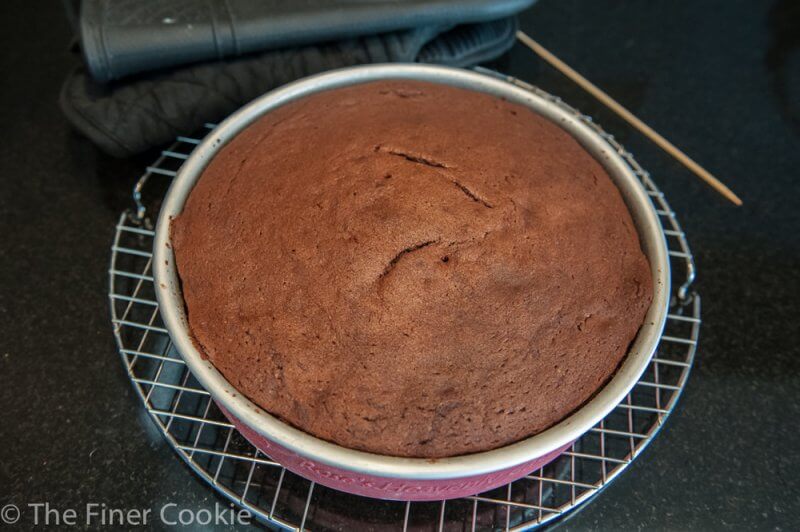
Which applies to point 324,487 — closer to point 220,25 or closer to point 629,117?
point 220,25

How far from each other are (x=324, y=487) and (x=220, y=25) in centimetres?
81

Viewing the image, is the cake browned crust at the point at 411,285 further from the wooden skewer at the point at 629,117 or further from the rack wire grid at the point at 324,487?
the wooden skewer at the point at 629,117

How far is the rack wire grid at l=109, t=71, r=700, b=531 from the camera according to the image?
3.01 feet

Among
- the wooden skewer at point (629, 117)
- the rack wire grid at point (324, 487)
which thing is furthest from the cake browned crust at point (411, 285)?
the wooden skewer at point (629, 117)

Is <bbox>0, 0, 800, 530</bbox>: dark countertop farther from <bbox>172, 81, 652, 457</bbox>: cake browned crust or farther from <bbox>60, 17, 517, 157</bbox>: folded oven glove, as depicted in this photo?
<bbox>172, 81, 652, 457</bbox>: cake browned crust

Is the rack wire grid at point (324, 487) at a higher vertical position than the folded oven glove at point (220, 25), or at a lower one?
lower


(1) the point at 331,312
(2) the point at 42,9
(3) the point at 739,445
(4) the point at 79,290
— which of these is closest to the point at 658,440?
(3) the point at 739,445

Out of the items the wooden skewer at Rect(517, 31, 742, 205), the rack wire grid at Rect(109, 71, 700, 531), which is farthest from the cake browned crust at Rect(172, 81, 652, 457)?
the wooden skewer at Rect(517, 31, 742, 205)

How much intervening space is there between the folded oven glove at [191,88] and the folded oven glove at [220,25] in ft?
0.09

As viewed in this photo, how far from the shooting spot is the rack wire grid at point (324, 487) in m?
0.92

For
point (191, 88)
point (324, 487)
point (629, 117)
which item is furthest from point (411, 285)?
point (629, 117)

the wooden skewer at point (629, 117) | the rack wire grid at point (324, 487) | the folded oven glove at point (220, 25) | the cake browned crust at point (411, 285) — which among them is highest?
the folded oven glove at point (220, 25)

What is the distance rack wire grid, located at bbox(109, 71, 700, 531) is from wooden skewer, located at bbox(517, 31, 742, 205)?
350 mm

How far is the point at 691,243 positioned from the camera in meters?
1.26
